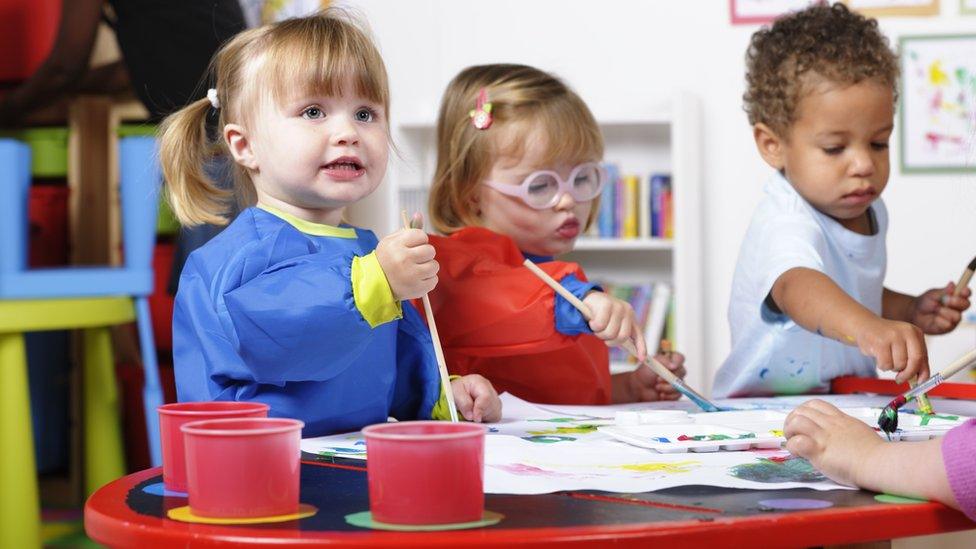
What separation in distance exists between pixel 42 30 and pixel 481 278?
293 centimetres

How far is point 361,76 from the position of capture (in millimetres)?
1211

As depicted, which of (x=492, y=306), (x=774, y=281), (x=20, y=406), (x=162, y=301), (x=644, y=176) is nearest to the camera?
(x=492, y=306)

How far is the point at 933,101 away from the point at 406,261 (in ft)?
10.8

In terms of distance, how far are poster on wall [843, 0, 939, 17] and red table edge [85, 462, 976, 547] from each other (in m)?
3.42

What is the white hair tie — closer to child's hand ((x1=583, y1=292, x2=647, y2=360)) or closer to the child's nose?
child's hand ((x1=583, y1=292, x2=647, y2=360))

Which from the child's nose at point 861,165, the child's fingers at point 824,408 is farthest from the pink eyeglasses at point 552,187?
the child's fingers at point 824,408

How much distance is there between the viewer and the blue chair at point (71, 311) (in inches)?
83.0

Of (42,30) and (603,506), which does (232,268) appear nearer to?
(603,506)

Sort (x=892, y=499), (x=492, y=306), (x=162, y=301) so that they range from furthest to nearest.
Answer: (x=162, y=301) < (x=492, y=306) < (x=892, y=499)

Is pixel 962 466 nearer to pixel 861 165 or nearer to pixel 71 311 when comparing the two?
pixel 861 165

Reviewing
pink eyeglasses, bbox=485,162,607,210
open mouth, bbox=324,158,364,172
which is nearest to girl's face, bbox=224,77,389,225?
open mouth, bbox=324,158,364,172

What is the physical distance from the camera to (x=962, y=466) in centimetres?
71

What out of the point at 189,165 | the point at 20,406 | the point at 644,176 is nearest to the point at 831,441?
the point at 189,165

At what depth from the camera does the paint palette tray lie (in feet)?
3.01
